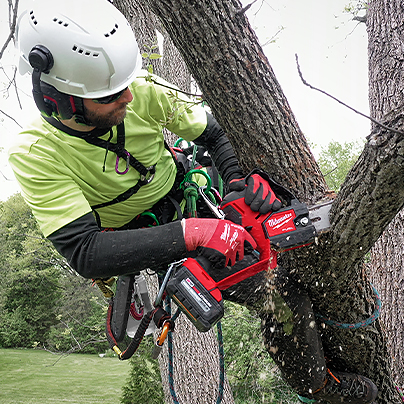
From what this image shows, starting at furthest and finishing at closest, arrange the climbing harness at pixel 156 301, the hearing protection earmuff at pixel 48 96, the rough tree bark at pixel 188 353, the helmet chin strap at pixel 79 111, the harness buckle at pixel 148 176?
the rough tree bark at pixel 188 353, the harness buckle at pixel 148 176, the climbing harness at pixel 156 301, the helmet chin strap at pixel 79 111, the hearing protection earmuff at pixel 48 96

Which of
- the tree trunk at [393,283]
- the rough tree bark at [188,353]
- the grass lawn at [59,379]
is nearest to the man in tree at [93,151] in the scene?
the tree trunk at [393,283]

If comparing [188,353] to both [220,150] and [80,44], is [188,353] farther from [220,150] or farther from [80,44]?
[80,44]

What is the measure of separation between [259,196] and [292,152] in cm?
34

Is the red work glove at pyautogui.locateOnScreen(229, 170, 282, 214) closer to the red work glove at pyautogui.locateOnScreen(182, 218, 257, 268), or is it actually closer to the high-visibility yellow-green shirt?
the red work glove at pyautogui.locateOnScreen(182, 218, 257, 268)

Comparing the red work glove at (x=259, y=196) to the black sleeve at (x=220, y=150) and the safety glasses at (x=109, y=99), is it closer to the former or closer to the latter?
the black sleeve at (x=220, y=150)

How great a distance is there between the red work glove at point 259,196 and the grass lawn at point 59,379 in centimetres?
1209

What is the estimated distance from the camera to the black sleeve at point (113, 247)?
1733mm

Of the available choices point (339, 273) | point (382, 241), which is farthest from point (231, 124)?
point (382, 241)

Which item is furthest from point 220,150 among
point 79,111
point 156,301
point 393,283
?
point 393,283

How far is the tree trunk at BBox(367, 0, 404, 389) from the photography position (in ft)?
10.2

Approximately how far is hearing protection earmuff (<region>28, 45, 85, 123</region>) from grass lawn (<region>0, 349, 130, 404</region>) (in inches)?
477

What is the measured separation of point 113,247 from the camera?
69.2 inches

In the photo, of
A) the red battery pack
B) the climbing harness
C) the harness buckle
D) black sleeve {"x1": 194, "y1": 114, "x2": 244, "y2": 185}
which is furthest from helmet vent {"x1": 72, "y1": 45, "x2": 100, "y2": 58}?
the red battery pack

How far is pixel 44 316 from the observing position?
23.4 metres
